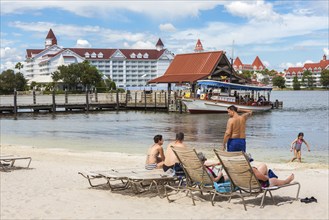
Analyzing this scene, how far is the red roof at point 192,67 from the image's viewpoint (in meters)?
54.1

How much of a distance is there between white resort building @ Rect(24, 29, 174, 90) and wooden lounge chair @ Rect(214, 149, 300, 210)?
147m

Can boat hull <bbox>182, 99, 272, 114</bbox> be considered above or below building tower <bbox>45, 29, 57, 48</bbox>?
below

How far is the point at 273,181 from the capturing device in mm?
8633

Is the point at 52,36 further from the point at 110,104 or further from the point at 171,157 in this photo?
the point at 171,157

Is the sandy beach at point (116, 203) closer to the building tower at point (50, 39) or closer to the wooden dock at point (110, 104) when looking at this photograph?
the wooden dock at point (110, 104)

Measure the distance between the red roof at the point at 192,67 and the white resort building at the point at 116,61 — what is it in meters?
96.0

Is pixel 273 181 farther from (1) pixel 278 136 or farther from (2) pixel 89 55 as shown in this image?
(2) pixel 89 55

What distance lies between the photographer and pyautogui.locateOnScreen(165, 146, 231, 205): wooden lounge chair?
865cm

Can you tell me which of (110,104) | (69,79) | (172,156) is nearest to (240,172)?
(172,156)

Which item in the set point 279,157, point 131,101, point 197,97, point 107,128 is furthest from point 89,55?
point 279,157

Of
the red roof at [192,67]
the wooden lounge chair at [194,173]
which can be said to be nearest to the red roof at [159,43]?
the red roof at [192,67]

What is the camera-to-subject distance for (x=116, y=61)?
16525 centimetres

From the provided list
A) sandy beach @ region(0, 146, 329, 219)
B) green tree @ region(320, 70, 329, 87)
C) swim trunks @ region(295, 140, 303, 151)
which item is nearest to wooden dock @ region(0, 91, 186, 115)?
swim trunks @ region(295, 140, 303, 151)

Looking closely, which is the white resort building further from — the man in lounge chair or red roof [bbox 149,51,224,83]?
the man in lounge chair
